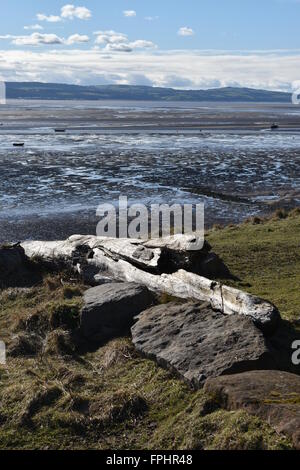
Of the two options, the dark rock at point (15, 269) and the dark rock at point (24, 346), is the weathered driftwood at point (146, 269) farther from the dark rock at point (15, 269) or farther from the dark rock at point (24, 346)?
the dark rock at point (24, 346)

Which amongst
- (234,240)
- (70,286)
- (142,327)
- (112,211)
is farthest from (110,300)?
(112,211)

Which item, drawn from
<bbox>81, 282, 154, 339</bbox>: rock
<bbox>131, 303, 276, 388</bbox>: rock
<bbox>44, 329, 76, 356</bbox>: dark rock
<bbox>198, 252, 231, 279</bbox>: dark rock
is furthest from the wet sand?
<bbox>131, 303, 276, 388</bbox>: rock

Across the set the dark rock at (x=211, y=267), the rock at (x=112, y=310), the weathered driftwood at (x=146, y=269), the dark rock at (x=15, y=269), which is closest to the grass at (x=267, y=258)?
the dark rock at (x=211, y=267)

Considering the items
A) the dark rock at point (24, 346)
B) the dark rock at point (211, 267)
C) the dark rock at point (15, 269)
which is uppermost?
the dark rock at point (211, 267)

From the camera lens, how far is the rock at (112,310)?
10461 millimetres

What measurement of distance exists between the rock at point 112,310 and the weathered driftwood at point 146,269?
0.71 m

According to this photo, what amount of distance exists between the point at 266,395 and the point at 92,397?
242cm

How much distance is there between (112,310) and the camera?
1061 cm

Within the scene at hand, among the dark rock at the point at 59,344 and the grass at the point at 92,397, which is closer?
A: the grass at the point at 92,397

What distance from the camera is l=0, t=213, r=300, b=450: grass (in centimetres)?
682

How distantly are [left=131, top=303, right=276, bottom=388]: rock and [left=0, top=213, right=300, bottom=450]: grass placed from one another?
241 mm

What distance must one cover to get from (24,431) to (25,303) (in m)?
5.54

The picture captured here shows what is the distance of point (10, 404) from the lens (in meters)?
7.98

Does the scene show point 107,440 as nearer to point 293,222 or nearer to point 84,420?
point 84,420
